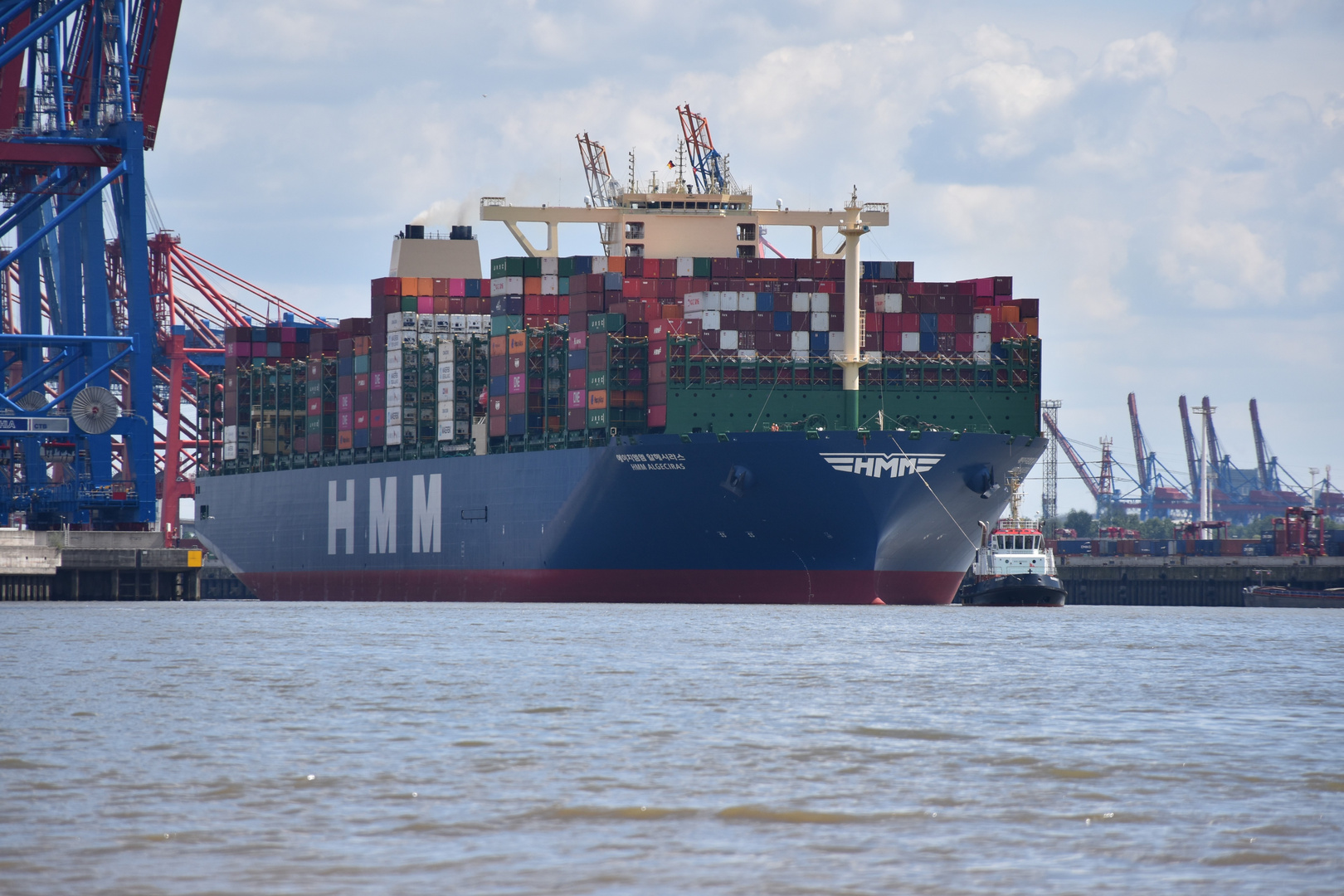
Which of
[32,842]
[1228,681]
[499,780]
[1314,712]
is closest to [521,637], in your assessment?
[1228,681]

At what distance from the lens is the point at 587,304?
63656mm

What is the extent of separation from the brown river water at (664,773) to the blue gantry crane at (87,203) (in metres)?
28.4

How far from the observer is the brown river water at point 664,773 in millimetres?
13203

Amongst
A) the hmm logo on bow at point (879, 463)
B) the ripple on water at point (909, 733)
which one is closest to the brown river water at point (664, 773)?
the ripple on water at point (909, 733)

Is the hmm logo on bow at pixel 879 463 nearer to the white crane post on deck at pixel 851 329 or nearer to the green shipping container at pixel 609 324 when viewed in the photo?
the white crane post on deck at pixel 851 329

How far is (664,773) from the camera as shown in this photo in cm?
1772

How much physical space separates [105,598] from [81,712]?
132ft

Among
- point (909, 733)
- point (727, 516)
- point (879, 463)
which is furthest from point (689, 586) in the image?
point (909, 733)

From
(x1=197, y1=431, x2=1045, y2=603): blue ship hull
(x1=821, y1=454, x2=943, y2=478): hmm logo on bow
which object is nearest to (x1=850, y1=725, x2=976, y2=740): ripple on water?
(x1=821, y1=454, x2=943, y2=478): hmm logo on bow

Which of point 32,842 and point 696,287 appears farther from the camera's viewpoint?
point 696,287

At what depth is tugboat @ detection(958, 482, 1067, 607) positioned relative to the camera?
6562 centimetres

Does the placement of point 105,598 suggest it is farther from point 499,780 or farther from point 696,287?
point 499,780

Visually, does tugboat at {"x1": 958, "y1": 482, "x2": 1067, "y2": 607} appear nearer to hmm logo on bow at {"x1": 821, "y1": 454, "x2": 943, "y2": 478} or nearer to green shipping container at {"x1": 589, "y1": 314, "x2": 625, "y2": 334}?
hmm logo on bow at {"x1": 821, "y1": 454, "x2": 943, "y2": 478}

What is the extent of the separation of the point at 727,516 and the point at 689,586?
3.46 m
